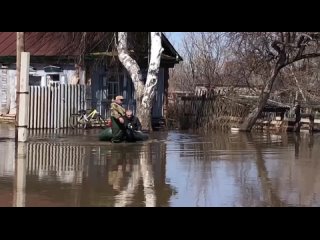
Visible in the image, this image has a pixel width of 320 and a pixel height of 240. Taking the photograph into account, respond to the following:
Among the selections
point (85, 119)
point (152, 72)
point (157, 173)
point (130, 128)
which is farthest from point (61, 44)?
point (157, 173)

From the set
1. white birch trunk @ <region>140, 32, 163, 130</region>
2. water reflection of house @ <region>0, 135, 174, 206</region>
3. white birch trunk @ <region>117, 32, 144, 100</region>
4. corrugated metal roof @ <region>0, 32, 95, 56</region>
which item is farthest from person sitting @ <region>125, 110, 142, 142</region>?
corrugated metal roof @ <region>0, 32, 95, 56</region>

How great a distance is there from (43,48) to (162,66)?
5737 mm

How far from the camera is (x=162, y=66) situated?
2798 centimetres

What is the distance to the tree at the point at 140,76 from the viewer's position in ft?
72.3

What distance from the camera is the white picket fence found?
75.8 ft

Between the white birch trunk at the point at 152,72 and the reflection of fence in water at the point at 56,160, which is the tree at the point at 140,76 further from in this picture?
the reflection of fence in water at the point at 56,160

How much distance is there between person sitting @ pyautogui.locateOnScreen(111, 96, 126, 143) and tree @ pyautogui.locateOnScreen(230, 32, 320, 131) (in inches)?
293

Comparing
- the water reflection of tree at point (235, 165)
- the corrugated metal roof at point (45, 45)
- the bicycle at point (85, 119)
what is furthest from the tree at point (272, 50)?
the corrugated metal roof at point (45, 45)

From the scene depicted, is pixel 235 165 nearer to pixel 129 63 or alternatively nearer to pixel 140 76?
pixel 140 76

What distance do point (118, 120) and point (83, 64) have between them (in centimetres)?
916

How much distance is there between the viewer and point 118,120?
16953 millimetres

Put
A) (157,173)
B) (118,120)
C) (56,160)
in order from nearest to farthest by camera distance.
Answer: (157,173) < (56,160) < (118,120)

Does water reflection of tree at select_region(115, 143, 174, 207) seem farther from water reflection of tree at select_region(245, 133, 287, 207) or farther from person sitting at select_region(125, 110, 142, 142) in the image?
person sitting at select_region(125, 110, 142, 142)
